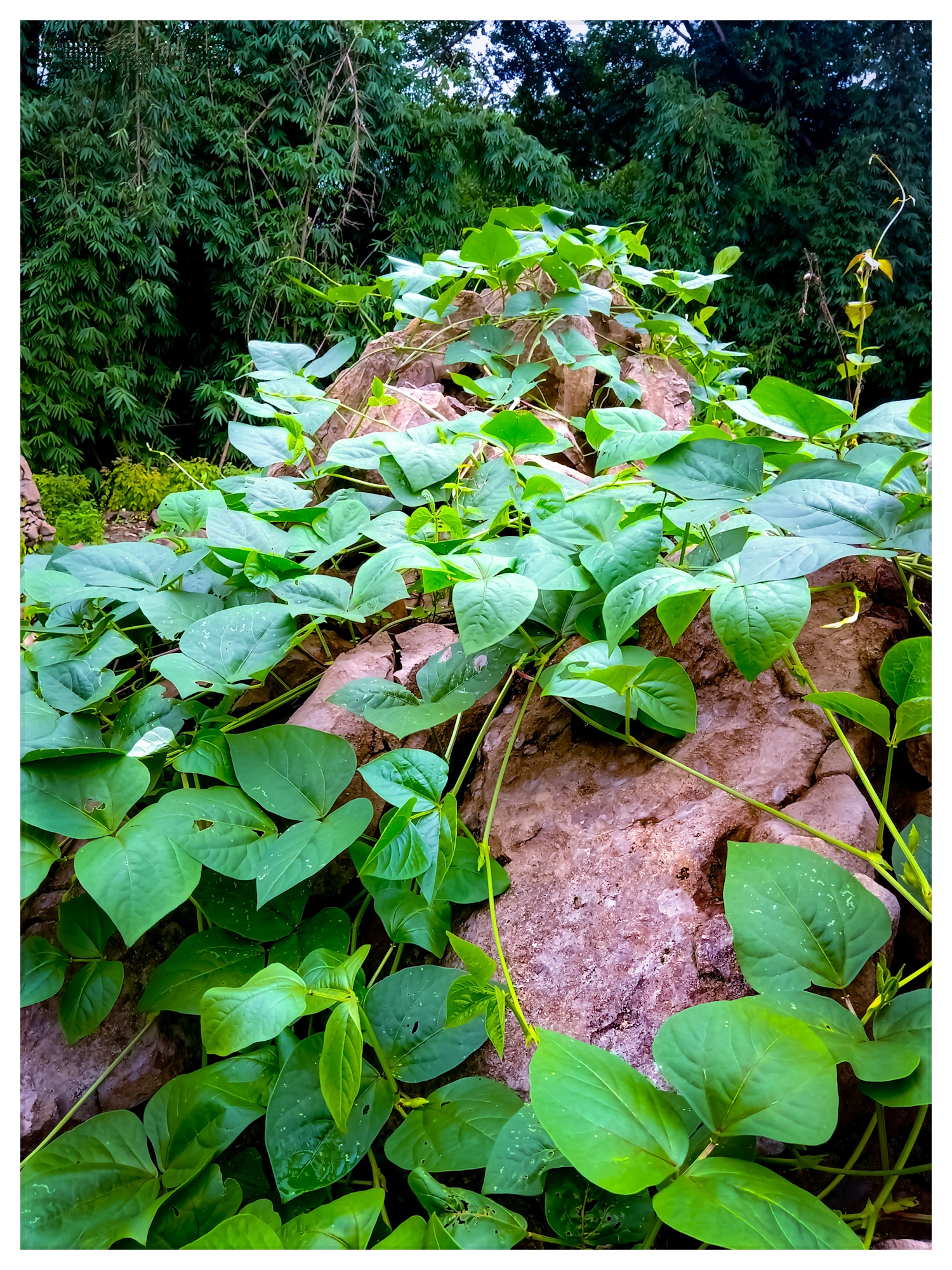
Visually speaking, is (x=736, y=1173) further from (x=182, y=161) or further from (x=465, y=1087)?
(x=182, y=161)

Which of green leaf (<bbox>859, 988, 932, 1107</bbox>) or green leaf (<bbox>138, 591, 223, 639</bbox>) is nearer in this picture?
green leaf (<bbox>859, 988, 932, 1107</bbox>)

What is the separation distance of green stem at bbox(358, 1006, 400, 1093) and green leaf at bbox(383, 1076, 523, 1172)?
0.7 inches

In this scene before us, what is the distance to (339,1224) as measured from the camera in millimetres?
306

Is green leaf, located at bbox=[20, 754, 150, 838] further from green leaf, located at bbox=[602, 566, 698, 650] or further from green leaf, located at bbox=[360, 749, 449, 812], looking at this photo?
green leaf, located at bbox=[602, 566, 698, 650]

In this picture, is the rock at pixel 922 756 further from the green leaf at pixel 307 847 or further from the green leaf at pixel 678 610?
the green leaf at pixel 307 847

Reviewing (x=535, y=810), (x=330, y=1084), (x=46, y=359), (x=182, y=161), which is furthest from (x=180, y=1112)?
(x=182, y=161)

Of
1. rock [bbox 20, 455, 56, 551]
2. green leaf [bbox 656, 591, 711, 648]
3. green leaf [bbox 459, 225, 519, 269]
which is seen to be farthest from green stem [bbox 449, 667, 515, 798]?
rock [bbox 20, 455, 56, 551]

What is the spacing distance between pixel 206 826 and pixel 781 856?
13.3 inches

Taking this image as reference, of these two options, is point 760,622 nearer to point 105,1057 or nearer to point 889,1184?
point 889,1184

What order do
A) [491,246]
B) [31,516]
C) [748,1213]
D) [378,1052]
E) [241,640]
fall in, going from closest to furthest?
[748,1213], [378,1052], [241,640], [491,246], [31,516]

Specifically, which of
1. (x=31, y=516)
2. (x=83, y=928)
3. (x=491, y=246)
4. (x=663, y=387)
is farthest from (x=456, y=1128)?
(x=31, y=516)

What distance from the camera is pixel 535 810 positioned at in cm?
48

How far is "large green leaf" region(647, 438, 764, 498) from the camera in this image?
1.45ft

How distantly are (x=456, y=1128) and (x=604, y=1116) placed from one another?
10 cm
